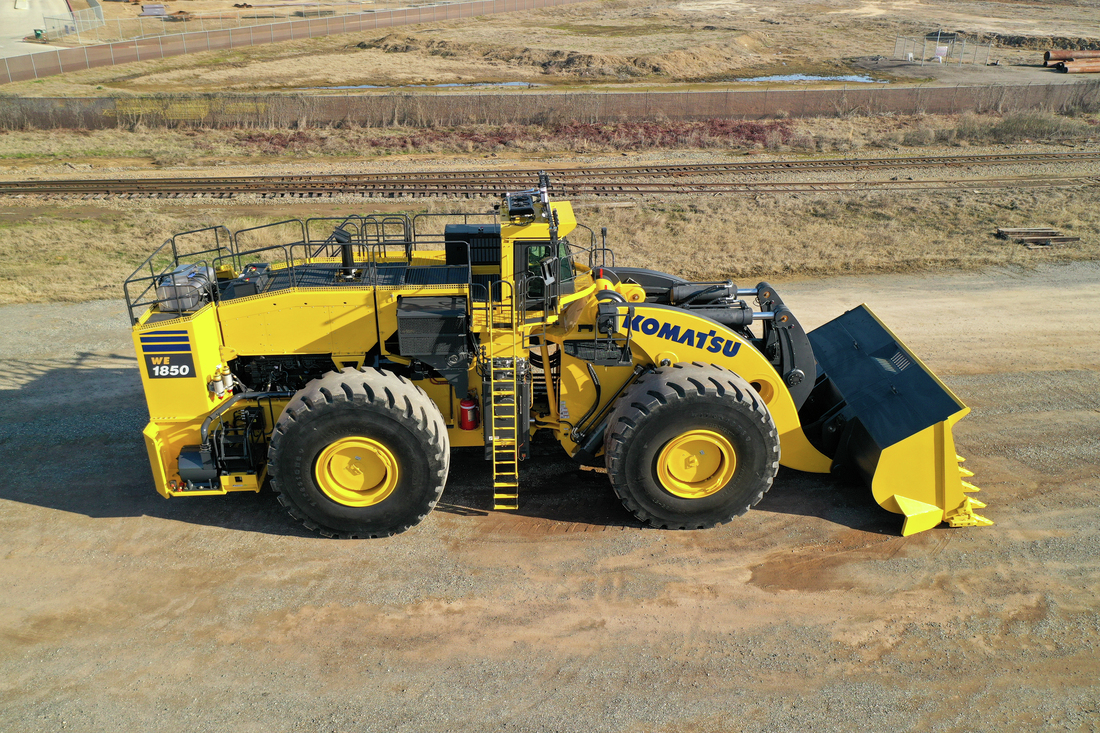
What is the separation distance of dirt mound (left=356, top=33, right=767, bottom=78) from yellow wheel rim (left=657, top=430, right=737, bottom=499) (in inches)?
1524

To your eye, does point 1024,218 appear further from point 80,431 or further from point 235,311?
point 80,431

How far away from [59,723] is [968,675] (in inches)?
308

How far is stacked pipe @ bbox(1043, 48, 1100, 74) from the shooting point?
141 feet

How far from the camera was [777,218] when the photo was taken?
67.7 ft

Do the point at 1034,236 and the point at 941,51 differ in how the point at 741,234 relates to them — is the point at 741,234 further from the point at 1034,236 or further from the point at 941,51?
the point at 941,51

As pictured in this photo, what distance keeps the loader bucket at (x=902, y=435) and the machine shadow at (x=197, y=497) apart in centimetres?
49

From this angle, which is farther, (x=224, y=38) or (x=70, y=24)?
(x=70, y=24)

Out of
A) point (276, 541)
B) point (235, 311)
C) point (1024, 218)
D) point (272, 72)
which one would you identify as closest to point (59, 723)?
point (276, 541)

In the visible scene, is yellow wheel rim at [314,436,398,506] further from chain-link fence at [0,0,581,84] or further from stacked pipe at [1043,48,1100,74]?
stacked pipe at [1043,48,1100,74]

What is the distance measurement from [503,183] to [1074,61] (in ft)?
130

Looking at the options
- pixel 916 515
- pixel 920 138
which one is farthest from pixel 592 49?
Answer: pixel 916 515

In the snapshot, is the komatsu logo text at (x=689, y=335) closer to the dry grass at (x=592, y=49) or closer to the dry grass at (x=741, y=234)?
the dry grass at (x=741, y=234)

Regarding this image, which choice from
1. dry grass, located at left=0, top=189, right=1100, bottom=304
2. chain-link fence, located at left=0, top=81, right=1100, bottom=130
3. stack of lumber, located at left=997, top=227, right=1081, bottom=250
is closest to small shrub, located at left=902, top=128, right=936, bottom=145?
chain-link fence, located at left=0, top=81, right=1100, bottom=130

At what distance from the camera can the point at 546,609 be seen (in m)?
7.61
